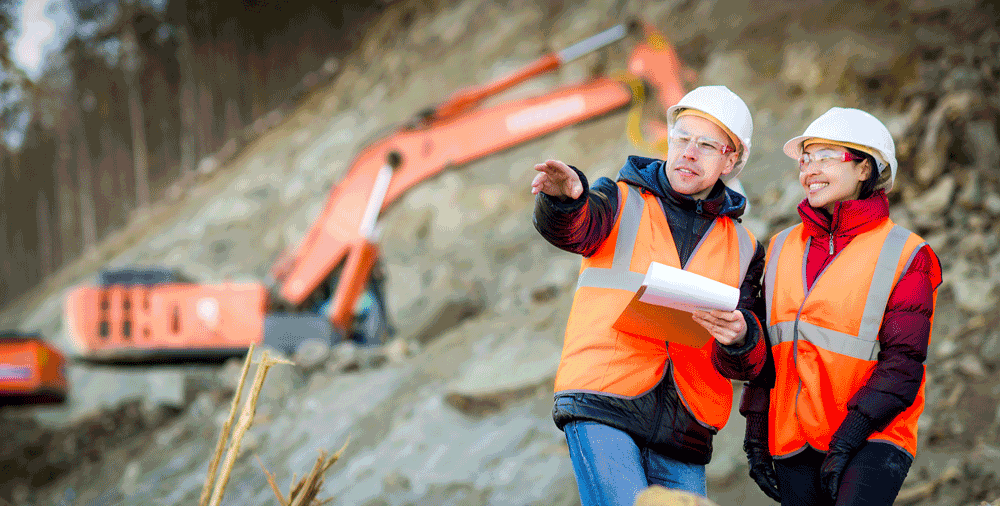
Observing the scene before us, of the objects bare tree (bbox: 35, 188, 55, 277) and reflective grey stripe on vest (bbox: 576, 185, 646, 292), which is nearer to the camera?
reflective grey stripe on vest (bbox: 576, 185, 646, 292)

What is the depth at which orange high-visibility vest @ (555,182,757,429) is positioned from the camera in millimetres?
1734

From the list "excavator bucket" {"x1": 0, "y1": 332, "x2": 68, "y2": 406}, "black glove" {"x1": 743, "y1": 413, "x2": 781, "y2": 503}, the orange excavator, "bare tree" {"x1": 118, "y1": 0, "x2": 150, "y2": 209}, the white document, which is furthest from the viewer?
"bare tree" {"x1": 118, "y1": 0, "x2": 150, "y2": 209}

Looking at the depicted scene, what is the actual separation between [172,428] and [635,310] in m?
6.47

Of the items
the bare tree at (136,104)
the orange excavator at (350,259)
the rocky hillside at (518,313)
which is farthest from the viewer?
the bare tree at (136,104)

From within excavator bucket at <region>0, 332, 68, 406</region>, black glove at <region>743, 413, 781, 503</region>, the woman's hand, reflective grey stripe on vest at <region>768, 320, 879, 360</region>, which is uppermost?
the woman's hand

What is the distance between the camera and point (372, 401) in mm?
5816

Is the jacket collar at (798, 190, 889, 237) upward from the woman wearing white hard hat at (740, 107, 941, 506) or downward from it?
upward

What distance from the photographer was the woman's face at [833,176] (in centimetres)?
187

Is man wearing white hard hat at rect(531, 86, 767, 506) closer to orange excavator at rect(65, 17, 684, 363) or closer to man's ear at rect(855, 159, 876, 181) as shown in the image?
man's ear at rect(855, 159, 876, 181)

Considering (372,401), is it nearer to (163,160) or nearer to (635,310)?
(635,310)

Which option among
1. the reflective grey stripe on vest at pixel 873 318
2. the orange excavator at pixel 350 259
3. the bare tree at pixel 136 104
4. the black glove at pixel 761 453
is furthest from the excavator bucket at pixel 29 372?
the bare tree at pixel 136 104

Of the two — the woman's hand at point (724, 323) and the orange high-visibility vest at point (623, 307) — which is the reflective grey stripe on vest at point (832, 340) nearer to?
the orange high-visibility vest at point (623, 307)

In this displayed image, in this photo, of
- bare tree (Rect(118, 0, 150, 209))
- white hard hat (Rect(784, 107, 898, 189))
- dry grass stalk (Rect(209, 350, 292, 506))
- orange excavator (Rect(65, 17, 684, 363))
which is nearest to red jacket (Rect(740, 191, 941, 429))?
white hard hat (Rect(784, 107, 898, 189))

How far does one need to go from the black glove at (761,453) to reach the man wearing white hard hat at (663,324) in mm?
110
